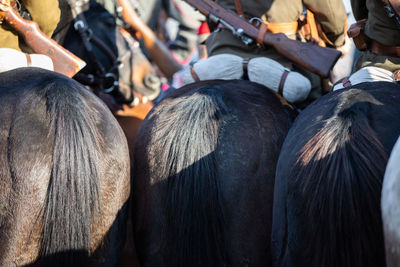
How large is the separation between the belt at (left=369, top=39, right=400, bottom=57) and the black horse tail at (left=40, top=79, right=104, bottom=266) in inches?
56.9

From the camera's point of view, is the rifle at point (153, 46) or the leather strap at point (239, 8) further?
the rifle at point (153, 46)

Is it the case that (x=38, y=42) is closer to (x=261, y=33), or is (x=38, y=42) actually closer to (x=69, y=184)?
(x=69, y=184)

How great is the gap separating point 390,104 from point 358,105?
0.11 metres

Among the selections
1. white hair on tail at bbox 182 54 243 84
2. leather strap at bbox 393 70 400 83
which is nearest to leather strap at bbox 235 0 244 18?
white hair on tail at bbox 182 54 243 84

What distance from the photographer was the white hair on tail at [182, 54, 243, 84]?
279 centimetres

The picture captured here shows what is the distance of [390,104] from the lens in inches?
65.5

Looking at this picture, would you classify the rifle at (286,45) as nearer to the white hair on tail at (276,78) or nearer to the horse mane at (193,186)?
the white hair on tail at (276,78)

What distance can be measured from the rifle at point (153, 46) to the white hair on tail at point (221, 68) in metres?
0.89

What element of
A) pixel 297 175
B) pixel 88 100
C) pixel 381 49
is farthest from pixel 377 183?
pixel 88 100

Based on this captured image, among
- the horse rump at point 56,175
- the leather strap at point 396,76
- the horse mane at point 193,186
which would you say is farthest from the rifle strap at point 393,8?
the horse rump at point 56,175

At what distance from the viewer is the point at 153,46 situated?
3.79m

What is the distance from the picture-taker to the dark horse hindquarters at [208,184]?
1904 mm

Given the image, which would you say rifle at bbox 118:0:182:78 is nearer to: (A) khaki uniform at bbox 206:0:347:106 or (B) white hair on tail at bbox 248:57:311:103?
(A) khaki uniform at bbox 206:0:347:106

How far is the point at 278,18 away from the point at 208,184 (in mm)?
1496
